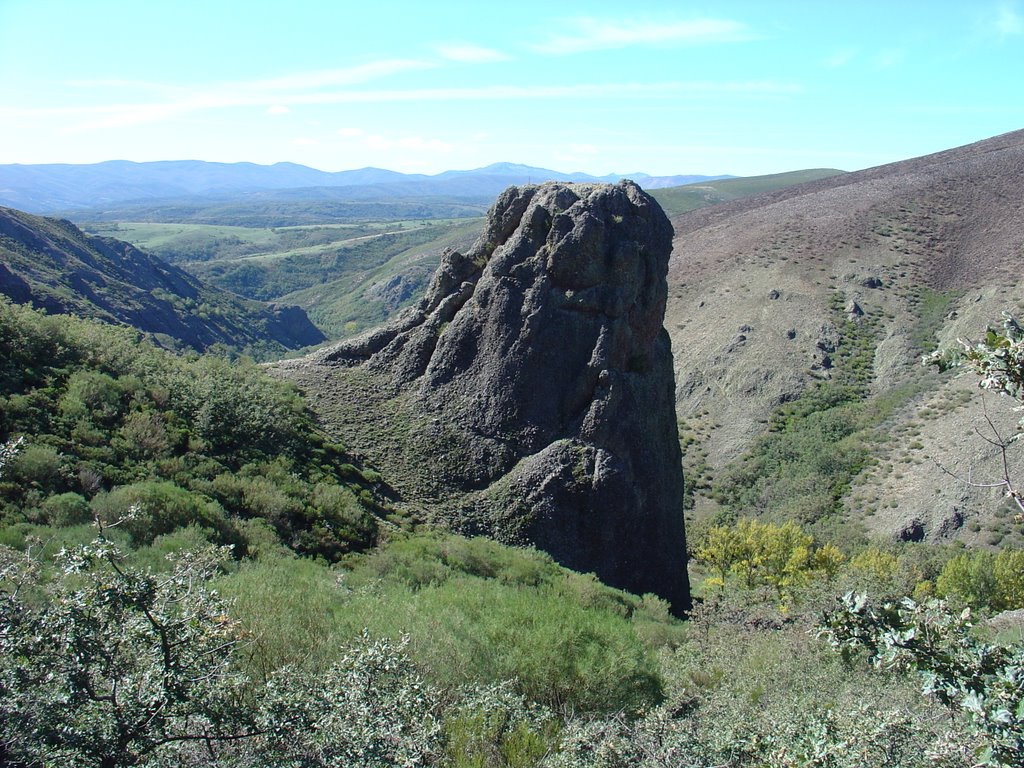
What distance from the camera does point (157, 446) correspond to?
672 inches

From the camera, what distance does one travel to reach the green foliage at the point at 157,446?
1393 cm

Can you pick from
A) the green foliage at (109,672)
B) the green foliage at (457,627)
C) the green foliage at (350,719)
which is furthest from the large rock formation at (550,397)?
the green foliage at (109,672)

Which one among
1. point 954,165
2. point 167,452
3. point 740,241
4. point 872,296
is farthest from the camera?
point 954,165

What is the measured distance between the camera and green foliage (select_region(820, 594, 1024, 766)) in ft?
15.4

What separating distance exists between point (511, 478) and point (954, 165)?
8734 centimetres

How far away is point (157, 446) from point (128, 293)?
76.7 m

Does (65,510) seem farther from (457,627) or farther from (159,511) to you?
(457,627)

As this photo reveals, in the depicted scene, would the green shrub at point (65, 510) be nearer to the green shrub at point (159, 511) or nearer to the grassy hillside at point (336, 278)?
the green shrub at point (159, 511)

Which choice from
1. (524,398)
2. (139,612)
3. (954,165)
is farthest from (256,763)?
(954,165)

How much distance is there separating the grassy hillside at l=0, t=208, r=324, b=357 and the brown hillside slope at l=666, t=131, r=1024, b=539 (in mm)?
50760

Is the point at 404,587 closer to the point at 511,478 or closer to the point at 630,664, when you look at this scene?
the point at 630,664

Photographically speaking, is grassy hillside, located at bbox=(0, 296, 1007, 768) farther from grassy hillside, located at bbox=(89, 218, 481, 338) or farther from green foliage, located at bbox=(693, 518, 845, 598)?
grassy hillside, located at bbox=(89, 218, 481, 338)

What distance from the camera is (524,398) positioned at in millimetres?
21344

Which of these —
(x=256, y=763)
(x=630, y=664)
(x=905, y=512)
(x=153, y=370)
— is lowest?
(x=905, y=512)
